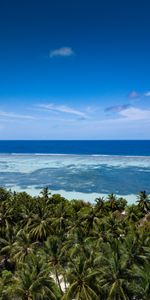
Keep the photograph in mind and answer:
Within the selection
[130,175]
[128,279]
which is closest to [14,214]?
[128,279]

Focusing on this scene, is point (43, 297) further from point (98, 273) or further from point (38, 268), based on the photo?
point (98, 273)

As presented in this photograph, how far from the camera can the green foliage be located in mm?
32625

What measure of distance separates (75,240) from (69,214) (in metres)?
12.6

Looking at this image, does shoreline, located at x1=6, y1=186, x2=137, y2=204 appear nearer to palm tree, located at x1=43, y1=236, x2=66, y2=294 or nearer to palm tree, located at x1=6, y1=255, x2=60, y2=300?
palm tree, located at x1=43, y1=236, x2=66, y2=294

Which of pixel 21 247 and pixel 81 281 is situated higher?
pixel 21 247

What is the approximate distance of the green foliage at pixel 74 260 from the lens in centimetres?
3262

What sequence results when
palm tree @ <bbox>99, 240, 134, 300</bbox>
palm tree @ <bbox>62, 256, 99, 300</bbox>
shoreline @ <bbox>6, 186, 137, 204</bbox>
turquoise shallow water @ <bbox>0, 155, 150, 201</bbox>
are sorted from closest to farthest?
palm tree @ <bbox>99, 240, 134, 300</bbox>
palm tree @ <bbox>62, 256, 99, 300</bbox>
shoreline @ <bbox>6, 186, 137, 204</bbox>
turquoise shallow water @ <bbox>0, 155, 150, 201</bbox>

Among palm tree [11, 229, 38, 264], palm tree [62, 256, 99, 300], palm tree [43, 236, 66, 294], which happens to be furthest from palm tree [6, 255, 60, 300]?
palm tree [11, 229, 38, 264]

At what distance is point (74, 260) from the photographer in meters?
35.6

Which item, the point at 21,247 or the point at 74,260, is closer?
the point at 74,260

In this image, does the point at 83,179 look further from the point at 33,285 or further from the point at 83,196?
the point at 33,285

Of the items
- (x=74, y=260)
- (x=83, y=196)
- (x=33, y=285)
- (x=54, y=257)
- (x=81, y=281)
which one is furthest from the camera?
(x=83, y=196)

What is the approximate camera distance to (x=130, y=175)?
13162 cm

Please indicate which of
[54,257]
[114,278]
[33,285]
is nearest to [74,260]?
[54,257]
